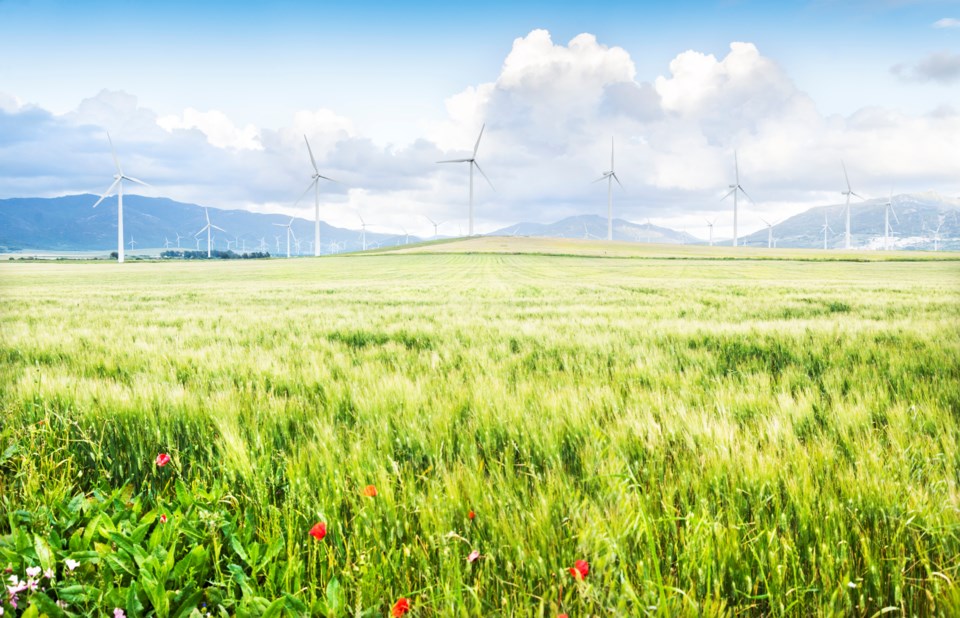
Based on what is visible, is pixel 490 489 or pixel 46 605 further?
pixel 490 489

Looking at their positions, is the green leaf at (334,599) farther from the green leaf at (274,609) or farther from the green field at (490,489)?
the green leaf at (274,609)

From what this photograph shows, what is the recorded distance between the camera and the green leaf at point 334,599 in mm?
1623

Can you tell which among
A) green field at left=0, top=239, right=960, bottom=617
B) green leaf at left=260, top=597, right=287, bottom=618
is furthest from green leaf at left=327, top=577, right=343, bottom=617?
green leaf at left=260, top=597, right=287, bottom=618

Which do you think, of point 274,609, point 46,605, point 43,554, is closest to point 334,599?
point 274,609

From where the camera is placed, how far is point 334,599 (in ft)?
5.32

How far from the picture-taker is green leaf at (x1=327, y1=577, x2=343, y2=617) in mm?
1623

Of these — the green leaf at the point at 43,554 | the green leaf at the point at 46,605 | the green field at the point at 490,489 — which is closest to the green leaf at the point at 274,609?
the green field at the point at 490,489

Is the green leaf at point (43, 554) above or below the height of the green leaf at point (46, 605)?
above

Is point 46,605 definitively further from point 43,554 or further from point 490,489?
point 490,489

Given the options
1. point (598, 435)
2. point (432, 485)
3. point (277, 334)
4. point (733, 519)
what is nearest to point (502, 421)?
point (598, 435)

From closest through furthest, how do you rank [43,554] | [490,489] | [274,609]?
[274,609], [43,554], [490,489]

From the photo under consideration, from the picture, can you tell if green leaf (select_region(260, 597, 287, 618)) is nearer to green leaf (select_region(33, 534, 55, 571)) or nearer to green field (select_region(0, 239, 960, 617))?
green field (select_region(0, 239, 960, 617))

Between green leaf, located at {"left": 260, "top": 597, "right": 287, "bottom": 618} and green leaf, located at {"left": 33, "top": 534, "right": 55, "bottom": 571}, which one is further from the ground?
green leaf, located at {"left": 33, "top": 534, "right": 55, "bottom": 571}

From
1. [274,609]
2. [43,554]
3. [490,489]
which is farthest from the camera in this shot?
[490,489]
